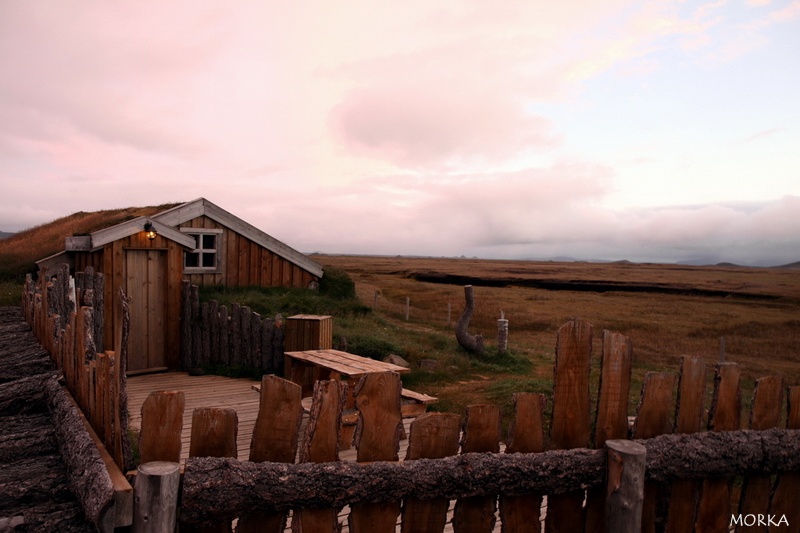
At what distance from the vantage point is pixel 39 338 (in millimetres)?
6086

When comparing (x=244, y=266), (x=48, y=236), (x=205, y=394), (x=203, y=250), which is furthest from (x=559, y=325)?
(x=48, y=236)

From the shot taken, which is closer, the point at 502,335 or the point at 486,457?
the point at 486,457

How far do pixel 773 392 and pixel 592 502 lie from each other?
143 centimetres

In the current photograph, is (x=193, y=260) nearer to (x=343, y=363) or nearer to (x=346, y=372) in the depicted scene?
(x=343, y=363)

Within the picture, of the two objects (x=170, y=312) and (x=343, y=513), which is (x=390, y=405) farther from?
(x=170, y=312)

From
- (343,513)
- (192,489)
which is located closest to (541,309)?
(343,513)

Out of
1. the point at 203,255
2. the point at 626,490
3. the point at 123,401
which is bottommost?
the point at 626,490

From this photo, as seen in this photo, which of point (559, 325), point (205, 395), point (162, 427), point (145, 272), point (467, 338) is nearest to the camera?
point (162, 427)

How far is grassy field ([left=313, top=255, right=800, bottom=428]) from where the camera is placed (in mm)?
11758

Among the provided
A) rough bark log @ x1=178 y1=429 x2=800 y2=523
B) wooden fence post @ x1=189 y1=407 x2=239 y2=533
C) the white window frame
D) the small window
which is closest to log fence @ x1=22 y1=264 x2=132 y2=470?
wooden fence post @ x1=189 y1=407 x2=239 y2=533

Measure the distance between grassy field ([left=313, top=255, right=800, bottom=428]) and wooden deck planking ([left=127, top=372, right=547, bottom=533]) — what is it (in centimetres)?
268

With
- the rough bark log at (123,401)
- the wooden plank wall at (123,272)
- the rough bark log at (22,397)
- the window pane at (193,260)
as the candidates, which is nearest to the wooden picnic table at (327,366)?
the wooden plank wall at (123,272)

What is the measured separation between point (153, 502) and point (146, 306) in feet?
34.2

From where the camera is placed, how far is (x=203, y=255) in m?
15.5
